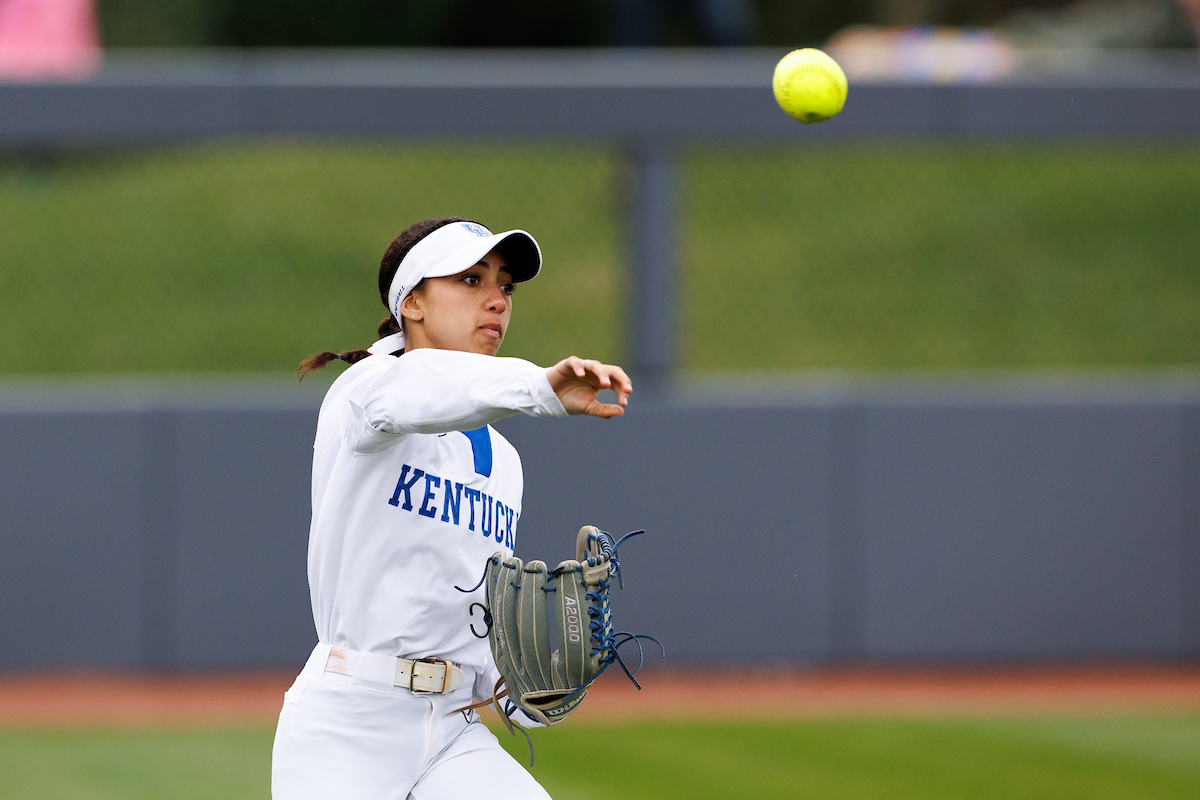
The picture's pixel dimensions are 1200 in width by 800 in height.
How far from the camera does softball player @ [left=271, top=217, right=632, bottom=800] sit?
2922 millimetres

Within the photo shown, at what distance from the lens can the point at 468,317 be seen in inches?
119

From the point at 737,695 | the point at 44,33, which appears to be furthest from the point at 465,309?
the point at 44,33

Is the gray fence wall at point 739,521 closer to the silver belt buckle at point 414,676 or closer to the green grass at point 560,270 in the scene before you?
the green grass at point 560,270

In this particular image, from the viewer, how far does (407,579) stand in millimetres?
2959

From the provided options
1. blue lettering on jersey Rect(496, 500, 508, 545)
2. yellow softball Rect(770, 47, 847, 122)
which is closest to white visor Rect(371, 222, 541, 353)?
blue lettering on jersey Rect(496, 500, 508, 545)

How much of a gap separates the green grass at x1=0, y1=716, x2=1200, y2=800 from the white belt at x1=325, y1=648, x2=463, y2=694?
2.96 meters

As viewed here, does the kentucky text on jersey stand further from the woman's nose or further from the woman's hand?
the woman's hand

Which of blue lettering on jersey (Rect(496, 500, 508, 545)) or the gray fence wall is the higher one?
blue lettering on jersey (Rect(496, 500, 508, 545))

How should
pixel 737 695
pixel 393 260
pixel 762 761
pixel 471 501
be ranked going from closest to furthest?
pixel 471 501
pixel 393 260
pixel 762 761
pixel 737 695

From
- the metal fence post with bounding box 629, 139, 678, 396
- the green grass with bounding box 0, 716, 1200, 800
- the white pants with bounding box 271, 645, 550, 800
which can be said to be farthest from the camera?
the metal fence post with bounding box 629, 139, 678, 396

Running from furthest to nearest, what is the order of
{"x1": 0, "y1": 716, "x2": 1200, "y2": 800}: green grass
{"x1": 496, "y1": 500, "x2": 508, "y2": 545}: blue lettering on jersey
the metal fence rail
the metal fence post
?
the metal fence post
the metal fence rail
{"x1": 0, "y1": 716, "x2": 1200, "y2": 800}: green grass
{"x1": 496, "y1": 500, "x2": 508, "y2": 545}: blue lettering on jersey

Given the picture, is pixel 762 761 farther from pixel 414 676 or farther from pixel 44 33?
pixel 44 33

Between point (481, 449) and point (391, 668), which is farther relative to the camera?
point (481, 449)

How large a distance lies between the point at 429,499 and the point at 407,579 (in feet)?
0.54
